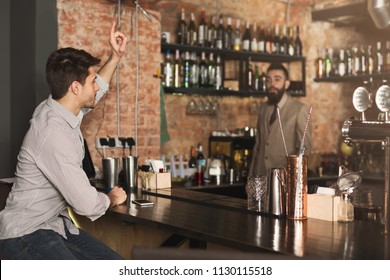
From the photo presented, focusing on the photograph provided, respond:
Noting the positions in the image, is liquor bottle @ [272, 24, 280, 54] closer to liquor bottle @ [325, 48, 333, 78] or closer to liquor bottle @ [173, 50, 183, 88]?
liquor bottle @ [325, 48, 333, 78]

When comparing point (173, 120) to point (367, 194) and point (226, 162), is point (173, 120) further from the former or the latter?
point (367, 194)

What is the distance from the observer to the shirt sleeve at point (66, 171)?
7.91 feet

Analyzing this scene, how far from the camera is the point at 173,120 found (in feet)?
17.7

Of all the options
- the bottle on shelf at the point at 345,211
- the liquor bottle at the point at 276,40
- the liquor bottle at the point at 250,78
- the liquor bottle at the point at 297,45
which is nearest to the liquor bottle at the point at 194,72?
the liquor bottle at the point at 250,78

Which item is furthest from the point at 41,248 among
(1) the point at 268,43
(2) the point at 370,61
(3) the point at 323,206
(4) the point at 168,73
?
(2) the point at 370,61

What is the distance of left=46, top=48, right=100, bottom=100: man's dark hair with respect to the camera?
264 cm

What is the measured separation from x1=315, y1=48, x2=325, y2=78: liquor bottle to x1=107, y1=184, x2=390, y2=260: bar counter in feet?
11.5

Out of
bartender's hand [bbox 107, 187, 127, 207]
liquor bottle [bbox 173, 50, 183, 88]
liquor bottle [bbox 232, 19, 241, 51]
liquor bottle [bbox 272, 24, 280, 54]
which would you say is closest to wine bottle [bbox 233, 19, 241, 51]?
liquor bottle [bbox 232, 19, 241, 51]

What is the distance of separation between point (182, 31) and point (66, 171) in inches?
122

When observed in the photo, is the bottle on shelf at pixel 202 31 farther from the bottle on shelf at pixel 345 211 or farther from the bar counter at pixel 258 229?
the bottle on shelf at pixel 345 211

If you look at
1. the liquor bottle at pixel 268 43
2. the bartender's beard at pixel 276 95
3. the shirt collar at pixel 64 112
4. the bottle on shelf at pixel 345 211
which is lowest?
the bottle on shelf at pixel 345 211

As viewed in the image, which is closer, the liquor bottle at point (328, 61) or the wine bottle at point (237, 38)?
the wine bottle at point (237, 38)

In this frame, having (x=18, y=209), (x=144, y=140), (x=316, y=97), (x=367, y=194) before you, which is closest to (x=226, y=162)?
(x=144, y=140)

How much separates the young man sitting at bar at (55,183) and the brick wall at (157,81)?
1.45m
